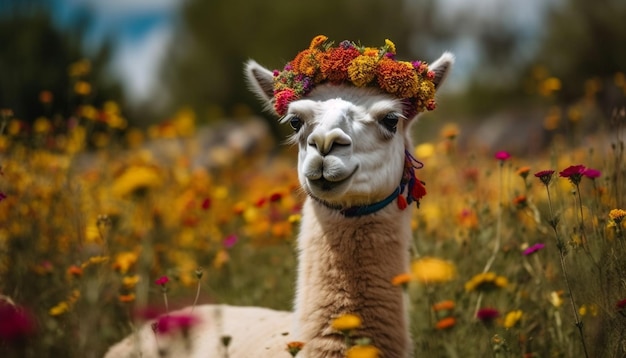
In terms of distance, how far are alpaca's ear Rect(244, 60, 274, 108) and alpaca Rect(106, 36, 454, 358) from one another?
0.12 meters

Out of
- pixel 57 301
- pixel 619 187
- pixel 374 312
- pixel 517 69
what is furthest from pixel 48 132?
pixel 517 69

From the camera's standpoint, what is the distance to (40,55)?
18.6 metres

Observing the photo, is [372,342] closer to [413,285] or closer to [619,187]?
[413,285]

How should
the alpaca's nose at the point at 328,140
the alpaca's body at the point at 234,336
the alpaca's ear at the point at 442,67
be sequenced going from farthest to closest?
the alpaca's ear at the point at 442,67, the alpaca's body at the point at 234,336, the alpaca's nose at the point at 328,140

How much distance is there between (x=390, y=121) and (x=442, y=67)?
530 mm

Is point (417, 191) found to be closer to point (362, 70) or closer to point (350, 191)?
point (350, 191)

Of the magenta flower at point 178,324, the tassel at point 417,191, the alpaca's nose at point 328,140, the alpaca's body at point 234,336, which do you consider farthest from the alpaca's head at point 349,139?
the magenta flower at point 178,324

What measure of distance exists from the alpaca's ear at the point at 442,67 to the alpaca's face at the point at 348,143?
36 cm

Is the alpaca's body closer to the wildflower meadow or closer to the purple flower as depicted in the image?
the wildflower meadow

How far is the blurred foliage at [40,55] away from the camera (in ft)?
57.0

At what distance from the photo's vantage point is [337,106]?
2779mm

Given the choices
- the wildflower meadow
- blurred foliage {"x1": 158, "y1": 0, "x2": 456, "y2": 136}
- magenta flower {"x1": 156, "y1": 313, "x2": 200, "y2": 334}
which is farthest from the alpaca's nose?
blurred foliage {"x1": 158, "y1": 0, "x2": 456, "y2": 136}

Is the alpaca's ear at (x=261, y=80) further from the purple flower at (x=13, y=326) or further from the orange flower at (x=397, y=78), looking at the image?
the purple flower at (x=13, y=326)

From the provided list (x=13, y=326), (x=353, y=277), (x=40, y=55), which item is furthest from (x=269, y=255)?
(x=40, y=55)
